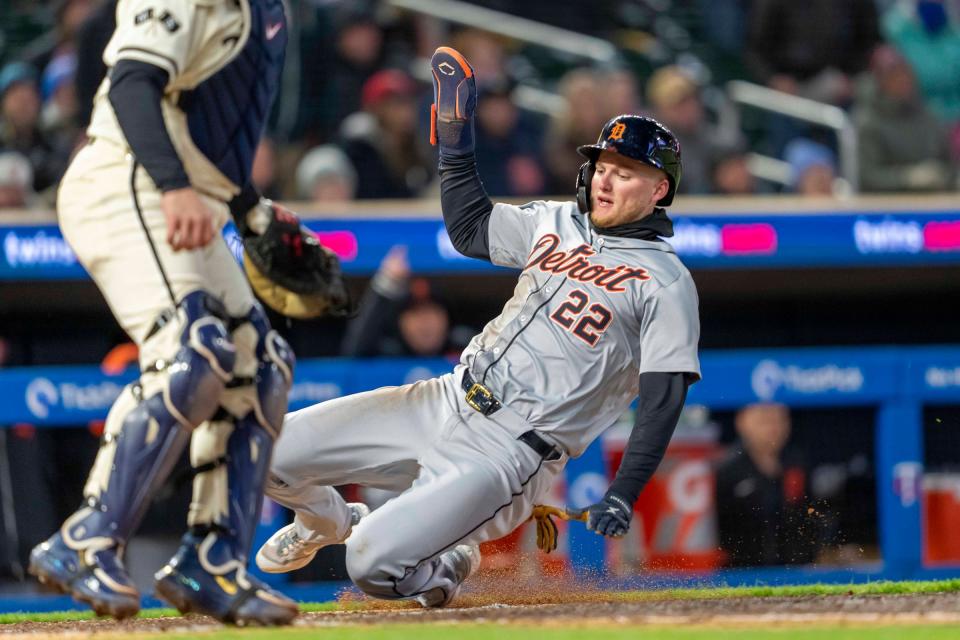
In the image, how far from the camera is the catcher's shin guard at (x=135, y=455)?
3.29 m

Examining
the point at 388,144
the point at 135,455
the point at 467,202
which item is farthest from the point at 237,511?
the point at 388,144

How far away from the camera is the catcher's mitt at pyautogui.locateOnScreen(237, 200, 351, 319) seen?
12.5 feet

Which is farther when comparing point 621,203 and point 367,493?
point 367,493

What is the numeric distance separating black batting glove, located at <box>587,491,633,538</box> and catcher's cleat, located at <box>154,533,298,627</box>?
0.88m

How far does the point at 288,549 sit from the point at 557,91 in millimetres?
5419

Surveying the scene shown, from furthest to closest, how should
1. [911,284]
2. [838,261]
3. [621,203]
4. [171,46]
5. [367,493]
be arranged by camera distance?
[911,284] < [838,261] < [367,493] < [621,203] < [171,46]

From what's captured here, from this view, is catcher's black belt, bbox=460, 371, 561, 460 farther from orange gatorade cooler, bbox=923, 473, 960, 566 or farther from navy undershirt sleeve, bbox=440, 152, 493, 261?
orange gatorade cooler, bbox=923, 473, 960, 566

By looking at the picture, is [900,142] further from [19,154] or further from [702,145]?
[19,154]

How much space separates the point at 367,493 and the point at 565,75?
12.5ft

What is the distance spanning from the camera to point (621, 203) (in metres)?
4.51

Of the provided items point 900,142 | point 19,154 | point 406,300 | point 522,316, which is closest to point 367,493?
point 406,300

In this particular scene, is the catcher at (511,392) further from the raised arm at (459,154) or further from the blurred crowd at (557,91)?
the blurred crowd at (557,91)

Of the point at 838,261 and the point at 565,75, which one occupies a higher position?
the point at 565,75

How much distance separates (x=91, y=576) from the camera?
3.28m
